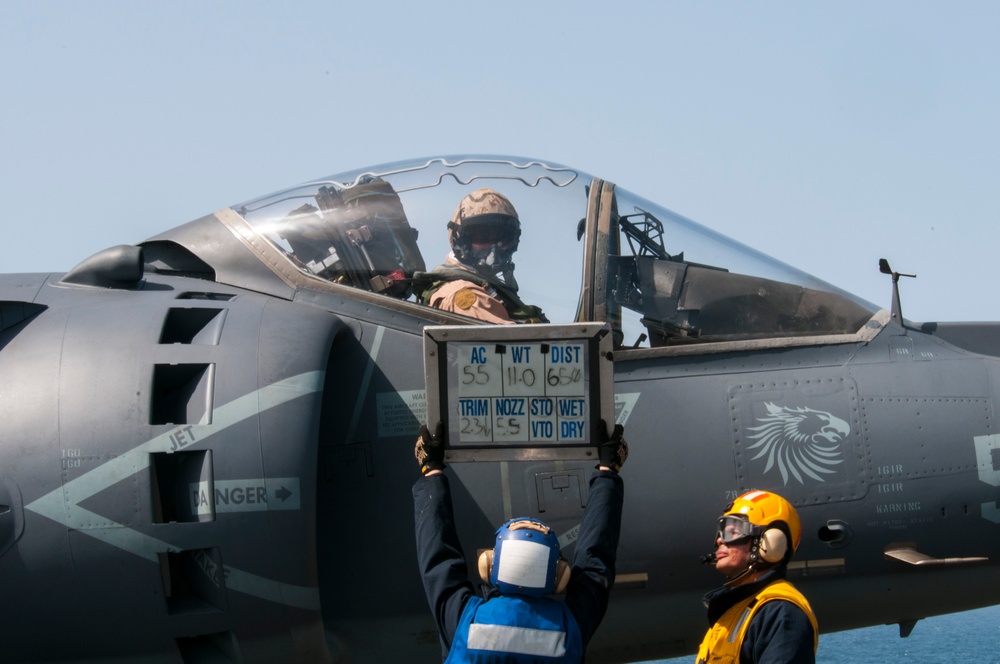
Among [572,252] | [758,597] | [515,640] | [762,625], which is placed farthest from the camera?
[572,252]

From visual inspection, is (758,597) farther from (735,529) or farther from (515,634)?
(515,634)

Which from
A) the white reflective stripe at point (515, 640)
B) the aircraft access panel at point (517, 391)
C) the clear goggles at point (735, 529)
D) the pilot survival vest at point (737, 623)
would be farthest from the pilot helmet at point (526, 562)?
the clear goggles at point (735, 529)

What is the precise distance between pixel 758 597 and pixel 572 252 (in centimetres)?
251

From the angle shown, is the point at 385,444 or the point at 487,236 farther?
the point at 487,236

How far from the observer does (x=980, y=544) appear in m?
5.93

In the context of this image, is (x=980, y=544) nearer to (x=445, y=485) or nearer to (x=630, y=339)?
(x=630, y=339)

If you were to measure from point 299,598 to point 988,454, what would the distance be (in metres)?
3.42

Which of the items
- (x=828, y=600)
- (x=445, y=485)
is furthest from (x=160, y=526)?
(x=828, y=600)

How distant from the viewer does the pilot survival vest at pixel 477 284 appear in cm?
637

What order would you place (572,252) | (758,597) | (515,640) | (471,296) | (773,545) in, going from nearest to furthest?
(515,640), (758,597), (773,545), (471,296), (572,252)

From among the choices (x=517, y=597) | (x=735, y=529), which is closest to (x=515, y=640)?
(x=517, y=597)

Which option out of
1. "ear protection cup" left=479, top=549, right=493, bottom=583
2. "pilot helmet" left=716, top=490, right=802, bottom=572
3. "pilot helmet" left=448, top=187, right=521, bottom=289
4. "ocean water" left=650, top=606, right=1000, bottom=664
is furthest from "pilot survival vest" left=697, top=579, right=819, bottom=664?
"ocean water" left=650, top=606, right=1000, bottom=664

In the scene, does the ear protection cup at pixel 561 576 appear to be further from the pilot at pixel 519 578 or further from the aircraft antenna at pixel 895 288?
the aircraft antenna at pixel 895 288

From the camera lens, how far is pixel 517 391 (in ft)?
15.2
